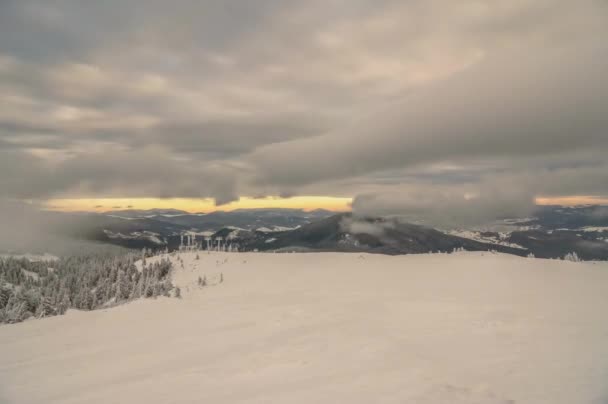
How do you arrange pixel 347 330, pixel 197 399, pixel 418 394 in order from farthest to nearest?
pixel 347 330
pixel 197 399
pixel 418 394

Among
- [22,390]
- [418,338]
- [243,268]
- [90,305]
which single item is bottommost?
[90,305]

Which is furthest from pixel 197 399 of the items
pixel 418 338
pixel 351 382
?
pixel 418 338

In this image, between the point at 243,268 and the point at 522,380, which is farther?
the point at 243,268

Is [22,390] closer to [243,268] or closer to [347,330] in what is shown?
[347,330]

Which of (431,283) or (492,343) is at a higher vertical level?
(492,343)

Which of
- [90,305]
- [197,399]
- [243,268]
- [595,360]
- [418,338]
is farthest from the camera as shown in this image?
[90,305]

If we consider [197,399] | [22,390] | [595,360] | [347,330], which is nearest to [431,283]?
[347,330]

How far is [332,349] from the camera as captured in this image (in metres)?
14.2

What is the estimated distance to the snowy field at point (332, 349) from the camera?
1013 centimetres

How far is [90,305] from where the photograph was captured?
7194 cm

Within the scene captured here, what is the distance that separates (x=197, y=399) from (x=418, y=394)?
260 inches

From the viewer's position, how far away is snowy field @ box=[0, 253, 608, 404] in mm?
10133

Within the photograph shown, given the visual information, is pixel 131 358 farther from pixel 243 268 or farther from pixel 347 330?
pixel 243 268

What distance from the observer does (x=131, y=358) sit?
51.4 ft
